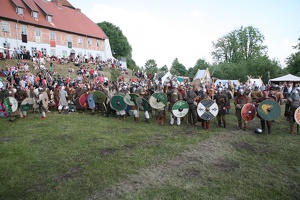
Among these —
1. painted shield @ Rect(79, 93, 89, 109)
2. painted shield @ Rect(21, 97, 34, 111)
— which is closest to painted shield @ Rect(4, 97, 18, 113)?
painted shield @ Rect(21, 97, 34, 111)

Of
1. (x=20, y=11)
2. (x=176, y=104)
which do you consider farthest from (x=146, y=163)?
(x=20, y=11)

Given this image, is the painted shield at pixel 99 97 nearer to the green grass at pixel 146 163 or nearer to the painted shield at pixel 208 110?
the green grass at pixel 146 163

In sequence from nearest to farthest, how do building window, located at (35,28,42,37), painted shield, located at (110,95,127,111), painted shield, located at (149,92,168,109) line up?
1. painted shield, located at (149,92,168,109)
2. painted shield, located at (110,95,127,111)
3. building window, located at (35,28,42,37)

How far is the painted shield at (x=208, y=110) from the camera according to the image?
27.4 ft

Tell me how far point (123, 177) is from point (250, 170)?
2946 millimetres

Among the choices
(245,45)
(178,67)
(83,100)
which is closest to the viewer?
(83,100)

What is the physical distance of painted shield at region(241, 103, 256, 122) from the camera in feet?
26.7

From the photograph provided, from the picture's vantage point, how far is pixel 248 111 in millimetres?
8195

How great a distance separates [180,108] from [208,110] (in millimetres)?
1149

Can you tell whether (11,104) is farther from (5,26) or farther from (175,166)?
(5,26)

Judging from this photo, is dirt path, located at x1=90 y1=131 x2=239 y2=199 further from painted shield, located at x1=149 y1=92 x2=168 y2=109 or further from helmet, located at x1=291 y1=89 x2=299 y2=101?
helmet, located at x1=291 y1=89 x2=299 y2=101

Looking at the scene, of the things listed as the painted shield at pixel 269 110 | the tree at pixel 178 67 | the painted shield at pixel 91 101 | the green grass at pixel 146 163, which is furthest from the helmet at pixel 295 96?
the tree at pixel 178 67

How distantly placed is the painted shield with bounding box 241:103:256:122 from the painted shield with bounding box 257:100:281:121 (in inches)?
9.6

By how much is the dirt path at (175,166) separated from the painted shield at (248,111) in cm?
127
